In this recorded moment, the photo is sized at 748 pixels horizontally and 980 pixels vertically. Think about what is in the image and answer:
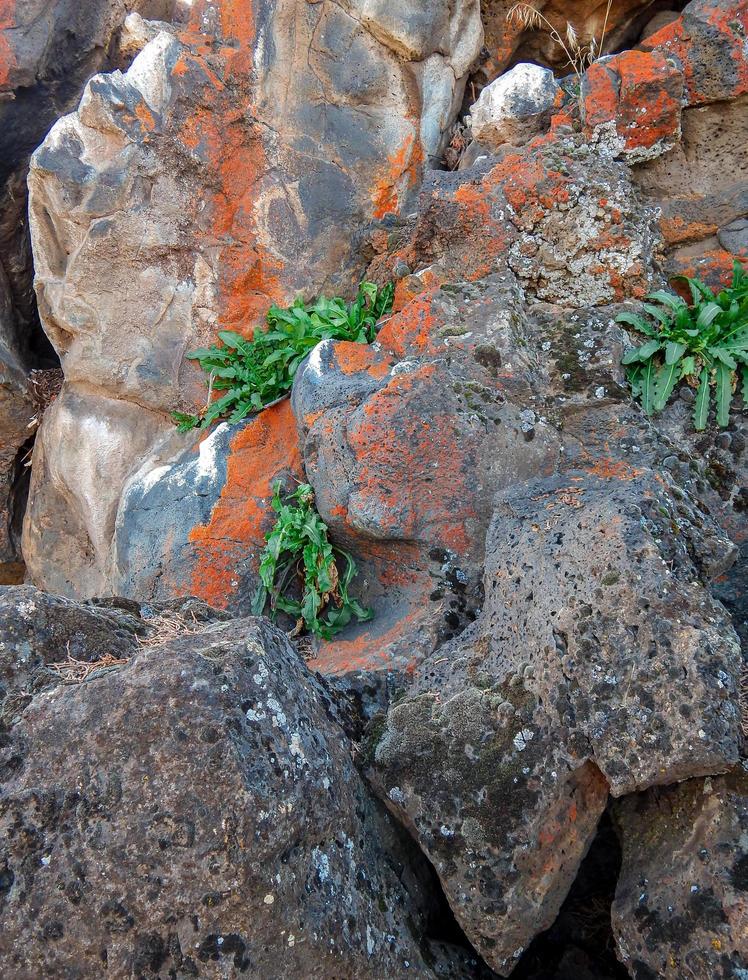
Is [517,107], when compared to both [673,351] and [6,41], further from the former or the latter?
[6,41]

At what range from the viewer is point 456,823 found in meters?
2.90

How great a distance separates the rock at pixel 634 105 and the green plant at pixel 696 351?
3.97ft

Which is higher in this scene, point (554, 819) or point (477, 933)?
point (554, 819)

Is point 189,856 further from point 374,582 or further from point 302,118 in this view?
point 302,118

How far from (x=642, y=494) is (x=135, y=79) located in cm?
506

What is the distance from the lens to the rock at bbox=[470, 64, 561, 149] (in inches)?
221

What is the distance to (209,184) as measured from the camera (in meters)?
6.13

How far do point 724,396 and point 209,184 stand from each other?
4142mm

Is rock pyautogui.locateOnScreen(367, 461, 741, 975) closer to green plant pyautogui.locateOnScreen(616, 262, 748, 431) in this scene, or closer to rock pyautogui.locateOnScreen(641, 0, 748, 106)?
green plant pyautogui.locateOnScreen(616, 262, 748, 431)

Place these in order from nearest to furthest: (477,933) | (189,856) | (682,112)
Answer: (189,856)
(477,933)
(682,112)

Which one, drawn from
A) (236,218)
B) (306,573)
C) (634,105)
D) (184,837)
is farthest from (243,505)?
(634,105)

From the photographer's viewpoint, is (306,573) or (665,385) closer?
(665,385)

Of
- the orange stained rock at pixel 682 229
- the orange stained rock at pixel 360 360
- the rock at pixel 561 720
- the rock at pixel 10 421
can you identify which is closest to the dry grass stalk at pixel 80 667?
the rock at pixel 561 720

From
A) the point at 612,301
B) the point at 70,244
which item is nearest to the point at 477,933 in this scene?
the point at 612,301
